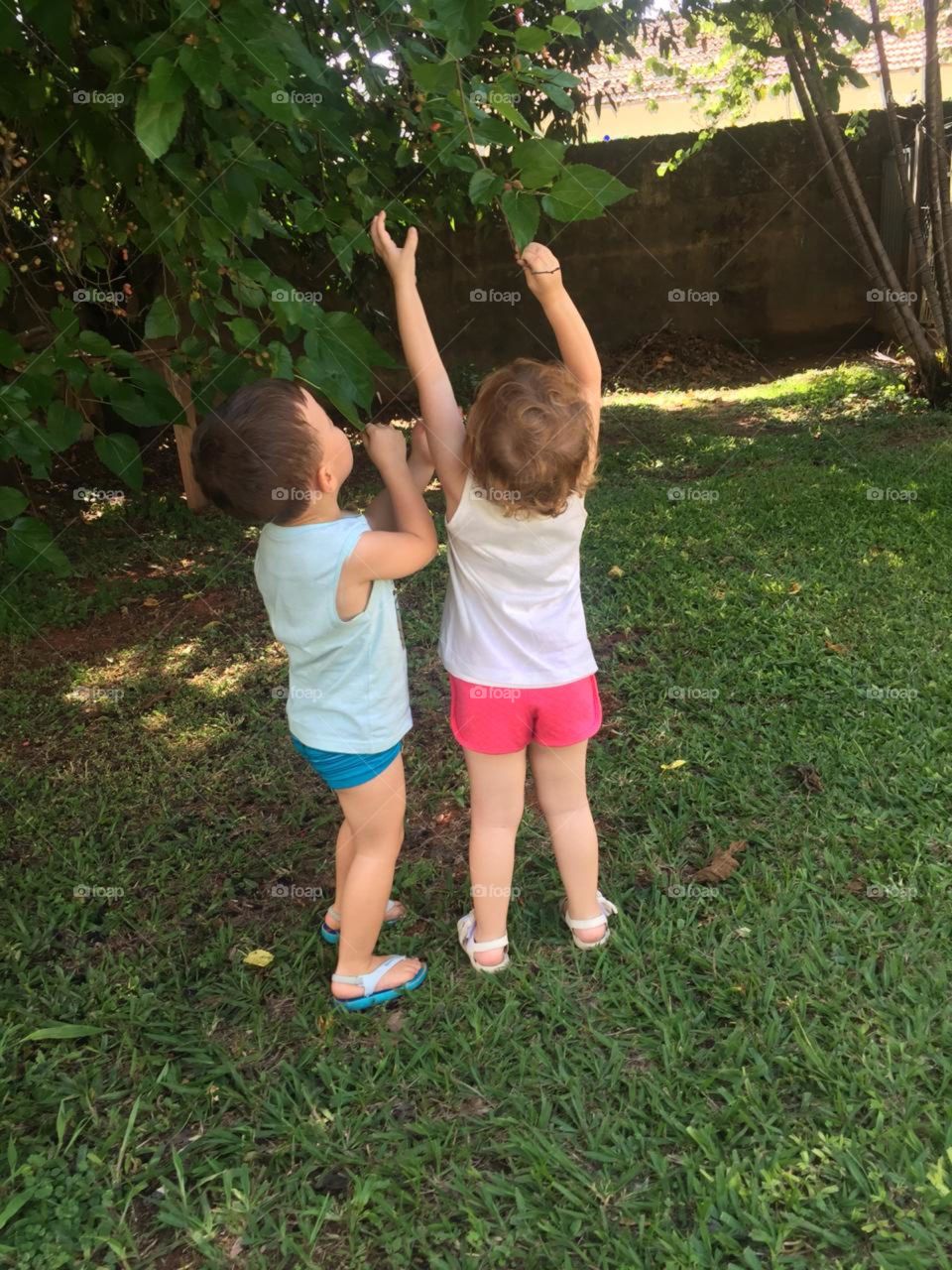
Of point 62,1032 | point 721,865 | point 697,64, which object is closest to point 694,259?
point 697,64

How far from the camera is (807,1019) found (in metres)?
1.94

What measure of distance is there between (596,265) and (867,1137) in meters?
8.56

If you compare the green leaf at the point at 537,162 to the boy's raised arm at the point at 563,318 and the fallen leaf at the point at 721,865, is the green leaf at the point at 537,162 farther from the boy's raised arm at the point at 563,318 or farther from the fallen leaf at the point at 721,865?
the fallen leaf at the point at 721,865

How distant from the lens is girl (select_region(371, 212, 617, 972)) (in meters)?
1.76

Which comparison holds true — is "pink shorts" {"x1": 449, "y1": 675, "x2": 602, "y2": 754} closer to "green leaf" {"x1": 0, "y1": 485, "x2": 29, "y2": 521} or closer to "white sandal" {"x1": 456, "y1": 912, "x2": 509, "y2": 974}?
"white sandal" {"x1": 456, "y1": 912, "x2": 509, "y2": 974}

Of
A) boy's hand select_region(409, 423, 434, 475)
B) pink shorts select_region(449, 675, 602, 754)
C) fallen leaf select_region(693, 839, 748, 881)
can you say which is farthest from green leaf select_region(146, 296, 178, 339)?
fallen leaf select_region(693, 839, 748, 881)

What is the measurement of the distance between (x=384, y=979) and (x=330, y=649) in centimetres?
72

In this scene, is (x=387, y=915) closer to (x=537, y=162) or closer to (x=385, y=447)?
(x=385, y=447)

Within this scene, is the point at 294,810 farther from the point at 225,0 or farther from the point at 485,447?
the point at 225,0

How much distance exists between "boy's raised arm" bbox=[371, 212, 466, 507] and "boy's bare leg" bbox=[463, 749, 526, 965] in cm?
55

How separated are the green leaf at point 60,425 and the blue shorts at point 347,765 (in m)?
0.79

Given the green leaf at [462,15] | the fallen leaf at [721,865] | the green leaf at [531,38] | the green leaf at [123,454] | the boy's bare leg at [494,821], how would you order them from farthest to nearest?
the fallen leaf at [721,865]
the green leaf at [123,454]
the boy's bare leg at [494,821]
the green leaf at [531,38]
the green leaf at [462,15]

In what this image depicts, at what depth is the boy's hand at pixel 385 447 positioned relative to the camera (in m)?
1.75

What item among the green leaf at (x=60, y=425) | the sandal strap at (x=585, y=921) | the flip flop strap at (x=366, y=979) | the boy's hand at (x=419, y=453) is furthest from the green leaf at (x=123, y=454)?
the sandal strap at (x=585, y=921)
